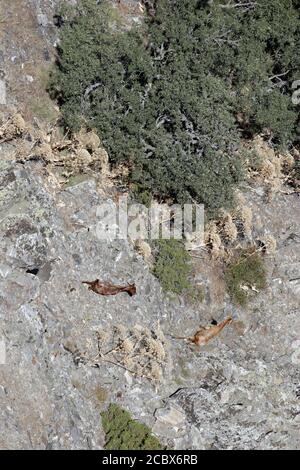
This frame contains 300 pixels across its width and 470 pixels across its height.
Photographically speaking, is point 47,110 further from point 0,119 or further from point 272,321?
point 272,321

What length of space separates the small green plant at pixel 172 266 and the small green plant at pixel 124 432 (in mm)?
4425

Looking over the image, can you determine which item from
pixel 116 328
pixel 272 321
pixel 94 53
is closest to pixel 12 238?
pixel 116 328

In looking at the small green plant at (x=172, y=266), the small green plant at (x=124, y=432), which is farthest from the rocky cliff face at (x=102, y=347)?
the small green plant at (x=172, y=266)

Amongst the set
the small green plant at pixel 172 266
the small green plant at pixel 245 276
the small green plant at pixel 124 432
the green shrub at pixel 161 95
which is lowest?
the small green plant at pixel 124 432

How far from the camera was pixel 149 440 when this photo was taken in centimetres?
1789

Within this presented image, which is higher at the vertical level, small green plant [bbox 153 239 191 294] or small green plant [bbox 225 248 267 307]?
small green plant [bbox 153 239 191 294]

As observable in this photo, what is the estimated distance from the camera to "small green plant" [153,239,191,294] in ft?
69.9

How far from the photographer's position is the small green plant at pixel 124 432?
689 inches

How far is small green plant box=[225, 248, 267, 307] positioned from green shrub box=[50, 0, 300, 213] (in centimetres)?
177

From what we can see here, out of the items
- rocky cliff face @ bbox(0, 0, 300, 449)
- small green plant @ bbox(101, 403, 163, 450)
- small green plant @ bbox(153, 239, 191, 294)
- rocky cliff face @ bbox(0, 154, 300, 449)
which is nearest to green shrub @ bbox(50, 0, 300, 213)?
Result: small green plant @ bbox(153, 239, 191, 294)

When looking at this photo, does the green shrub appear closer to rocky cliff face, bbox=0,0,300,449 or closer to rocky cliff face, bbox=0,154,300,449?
rocky cliff face, bbox=0,0,300,449

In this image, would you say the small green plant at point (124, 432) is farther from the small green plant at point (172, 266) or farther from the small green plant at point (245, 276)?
the small green plant at point (245, 276)

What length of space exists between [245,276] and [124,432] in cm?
686

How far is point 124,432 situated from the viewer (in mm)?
17703
